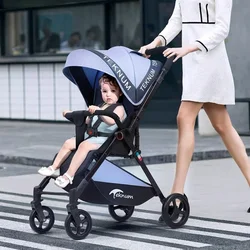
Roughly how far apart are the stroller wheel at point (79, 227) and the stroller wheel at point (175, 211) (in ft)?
2.05

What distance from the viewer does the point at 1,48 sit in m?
19.7

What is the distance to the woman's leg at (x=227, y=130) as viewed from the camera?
768 cm

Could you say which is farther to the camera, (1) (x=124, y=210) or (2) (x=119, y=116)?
(1) (x=124, y=210)

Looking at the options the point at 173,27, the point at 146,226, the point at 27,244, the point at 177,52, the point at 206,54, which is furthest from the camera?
the point at 173,27

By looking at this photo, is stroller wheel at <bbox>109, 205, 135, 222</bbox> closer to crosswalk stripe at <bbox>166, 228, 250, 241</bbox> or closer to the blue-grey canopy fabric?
crosswalk stripe at <bbox>166, 228, 250, 241</bbox>

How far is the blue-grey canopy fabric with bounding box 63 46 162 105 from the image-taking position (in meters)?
6.91

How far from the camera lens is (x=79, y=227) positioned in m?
6.68

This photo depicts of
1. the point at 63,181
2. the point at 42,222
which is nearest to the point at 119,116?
the point at 63,181

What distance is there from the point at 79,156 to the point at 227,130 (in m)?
1.50

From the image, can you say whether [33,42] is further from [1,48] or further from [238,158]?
[238,158]

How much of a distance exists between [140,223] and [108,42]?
1048cm

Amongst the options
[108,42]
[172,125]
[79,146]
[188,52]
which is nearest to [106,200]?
[79,146]

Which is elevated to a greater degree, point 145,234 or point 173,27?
point 173,27

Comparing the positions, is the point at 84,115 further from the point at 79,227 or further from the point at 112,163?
the point at 79,227
